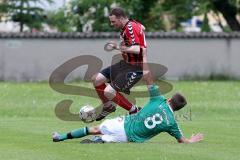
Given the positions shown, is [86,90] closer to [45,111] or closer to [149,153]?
[45,111]

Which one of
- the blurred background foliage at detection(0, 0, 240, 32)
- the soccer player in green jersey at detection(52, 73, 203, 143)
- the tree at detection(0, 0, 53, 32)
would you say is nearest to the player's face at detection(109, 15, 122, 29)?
the soccer player in green jersey at detection(52, 73, 203, 143)

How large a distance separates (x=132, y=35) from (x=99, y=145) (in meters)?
3.08

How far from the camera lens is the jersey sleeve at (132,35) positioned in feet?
48.5

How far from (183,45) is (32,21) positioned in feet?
30.5

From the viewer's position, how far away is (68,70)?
35.5 metres

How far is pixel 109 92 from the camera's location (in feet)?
50.9

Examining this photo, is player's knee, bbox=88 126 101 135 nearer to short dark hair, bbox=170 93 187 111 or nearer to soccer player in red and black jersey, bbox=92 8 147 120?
short dark hair, bbox=170 93 187 111

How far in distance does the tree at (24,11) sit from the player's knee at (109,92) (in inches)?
1045

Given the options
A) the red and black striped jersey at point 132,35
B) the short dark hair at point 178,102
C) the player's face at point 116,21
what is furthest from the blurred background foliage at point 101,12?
the short dark hair at point 178,102

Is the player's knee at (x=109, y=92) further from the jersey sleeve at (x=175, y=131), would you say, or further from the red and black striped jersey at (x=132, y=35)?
the jersey sleeve at (x=175, y=131)

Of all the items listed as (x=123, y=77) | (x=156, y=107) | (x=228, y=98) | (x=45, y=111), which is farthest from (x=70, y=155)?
(x=228, y=98)

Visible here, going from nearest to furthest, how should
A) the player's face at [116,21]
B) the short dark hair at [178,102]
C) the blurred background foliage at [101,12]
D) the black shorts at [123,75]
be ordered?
the short dark hair at [178,102]
the player's face at [116,21]
the black shorts at [123,75]
the blurred background foliage at [101,12]

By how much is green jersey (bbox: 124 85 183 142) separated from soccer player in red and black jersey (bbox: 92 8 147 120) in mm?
1997

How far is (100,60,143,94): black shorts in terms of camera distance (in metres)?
15.2
